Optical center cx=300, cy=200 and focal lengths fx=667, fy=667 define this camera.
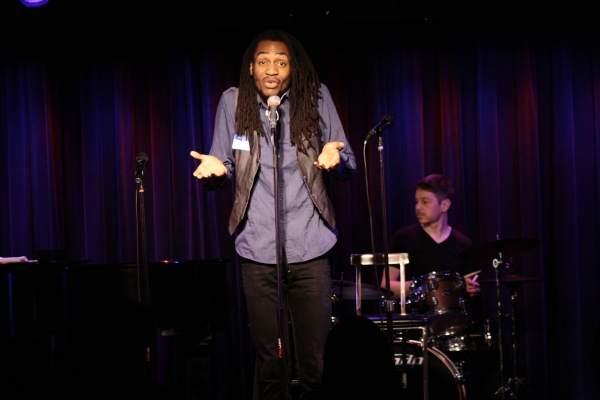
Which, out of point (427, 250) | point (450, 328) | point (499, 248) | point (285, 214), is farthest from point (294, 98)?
point (427, 250)

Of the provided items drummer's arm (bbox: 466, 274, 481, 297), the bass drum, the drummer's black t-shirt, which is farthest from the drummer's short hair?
the bass drum

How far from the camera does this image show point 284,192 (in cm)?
312

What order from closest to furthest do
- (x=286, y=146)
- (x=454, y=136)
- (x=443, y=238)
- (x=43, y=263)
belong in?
(x=286, y=146)
(x=43, y=263)
(x=443, y=238)
(x=454, y=136)

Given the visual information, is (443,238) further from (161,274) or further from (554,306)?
(161,274)

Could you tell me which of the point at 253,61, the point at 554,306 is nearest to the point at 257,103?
the point at 253,61

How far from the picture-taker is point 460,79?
19.2 feet

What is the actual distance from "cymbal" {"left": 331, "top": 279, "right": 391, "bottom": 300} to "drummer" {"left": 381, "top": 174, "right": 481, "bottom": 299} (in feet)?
1.94

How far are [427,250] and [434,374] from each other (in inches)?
46.5

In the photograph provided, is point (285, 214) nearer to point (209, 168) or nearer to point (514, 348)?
point (209, 168)

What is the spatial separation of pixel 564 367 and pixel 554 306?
51 centimetres

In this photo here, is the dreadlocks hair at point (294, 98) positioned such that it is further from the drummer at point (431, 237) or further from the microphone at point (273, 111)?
the drummer at point (431, 237)

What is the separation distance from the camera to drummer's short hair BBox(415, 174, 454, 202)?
17.3 feet

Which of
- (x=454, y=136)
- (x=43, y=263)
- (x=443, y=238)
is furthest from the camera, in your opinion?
(x=454, y=136)

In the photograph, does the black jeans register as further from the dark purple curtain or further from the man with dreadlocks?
the dark purple curtain
